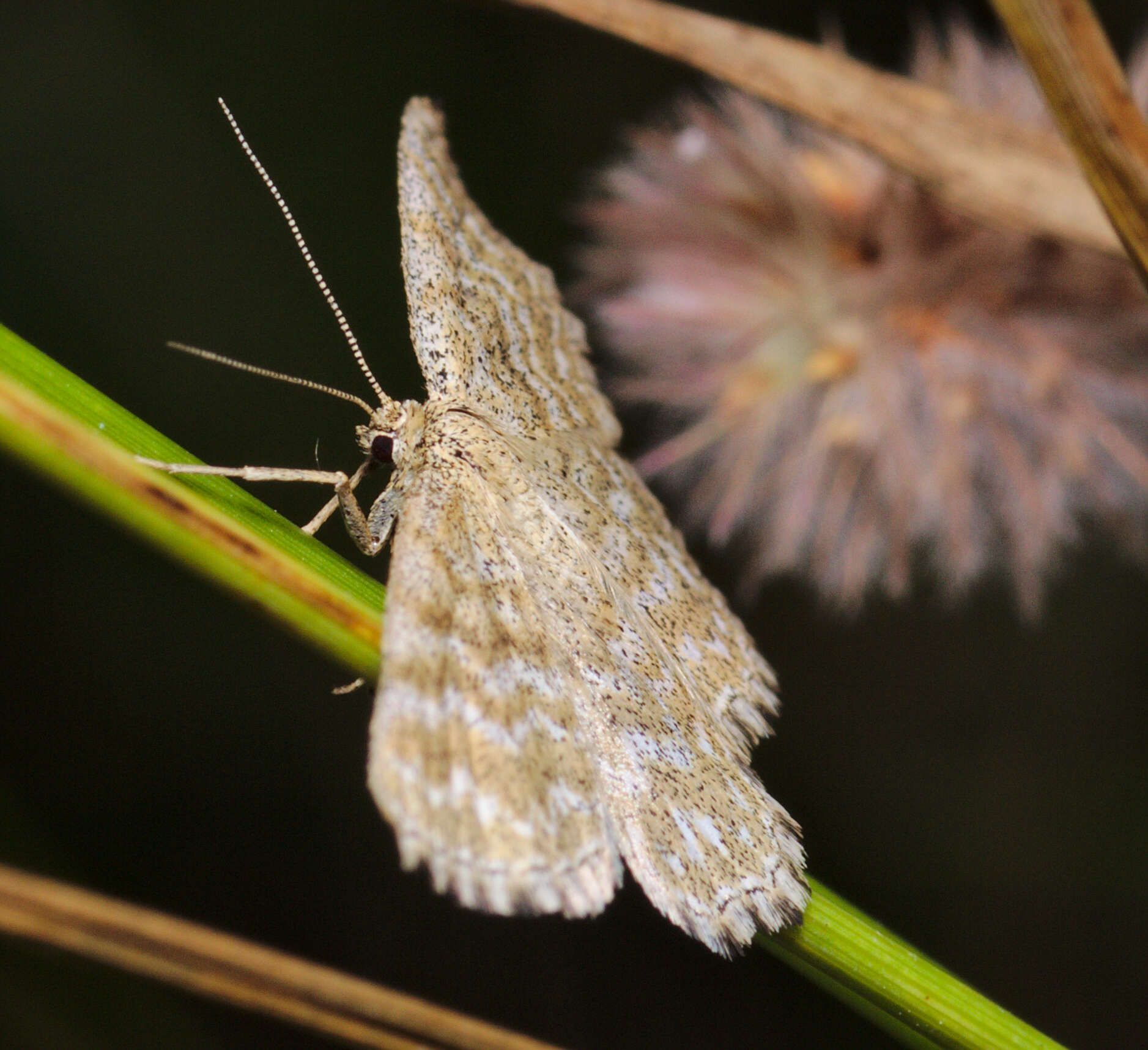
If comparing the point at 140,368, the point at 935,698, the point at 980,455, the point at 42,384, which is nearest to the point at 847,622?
the point at 935,698

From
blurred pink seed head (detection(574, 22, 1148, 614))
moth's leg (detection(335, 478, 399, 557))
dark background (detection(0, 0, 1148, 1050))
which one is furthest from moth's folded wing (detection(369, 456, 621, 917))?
dark background (detection(0, 0, 1148, 1050))

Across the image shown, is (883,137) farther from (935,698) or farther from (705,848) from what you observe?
(935,698)

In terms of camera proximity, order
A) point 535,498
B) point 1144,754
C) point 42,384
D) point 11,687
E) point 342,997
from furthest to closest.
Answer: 1. point 1144,754
2. point 11,687
3. point 535,498
4. point 42,384
5. point 342,997

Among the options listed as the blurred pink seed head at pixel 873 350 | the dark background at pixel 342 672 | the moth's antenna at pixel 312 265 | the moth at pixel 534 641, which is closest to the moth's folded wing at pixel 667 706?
the moth at pixel 534 641

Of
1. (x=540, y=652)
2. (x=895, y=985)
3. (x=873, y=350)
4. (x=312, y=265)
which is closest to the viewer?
(x=895, y=985)

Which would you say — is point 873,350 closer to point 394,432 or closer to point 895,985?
point 394,432

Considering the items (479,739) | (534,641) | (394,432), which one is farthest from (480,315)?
(479,739)

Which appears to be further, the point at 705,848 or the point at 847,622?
the point at 847,622
